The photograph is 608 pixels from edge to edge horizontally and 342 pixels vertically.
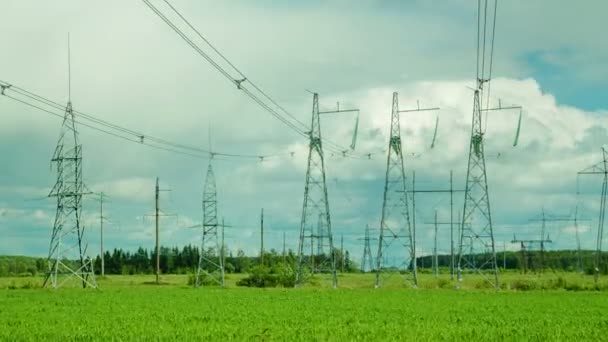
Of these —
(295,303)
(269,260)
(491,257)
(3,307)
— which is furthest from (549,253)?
(3,307)

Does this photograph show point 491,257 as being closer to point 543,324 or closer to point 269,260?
point 543,324

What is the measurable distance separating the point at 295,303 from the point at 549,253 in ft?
505

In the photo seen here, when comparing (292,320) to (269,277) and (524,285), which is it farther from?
(269,277)

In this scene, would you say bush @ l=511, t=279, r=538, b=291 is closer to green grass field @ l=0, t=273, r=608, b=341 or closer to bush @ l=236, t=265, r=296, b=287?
bush @ l=236, t=265, r=296, b=287

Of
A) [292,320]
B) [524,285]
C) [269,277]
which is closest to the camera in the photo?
[292,320]

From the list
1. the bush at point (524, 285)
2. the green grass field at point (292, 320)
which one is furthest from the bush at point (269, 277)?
the green grass field at point (292, 320)

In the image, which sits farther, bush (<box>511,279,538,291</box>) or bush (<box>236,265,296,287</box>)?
bush (<box>236,265,296,287</box>)

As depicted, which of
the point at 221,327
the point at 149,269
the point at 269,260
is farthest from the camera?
the point at 149,269

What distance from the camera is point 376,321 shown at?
38.7 meters

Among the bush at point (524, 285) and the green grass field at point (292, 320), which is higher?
the green grass field at point (292, 320)

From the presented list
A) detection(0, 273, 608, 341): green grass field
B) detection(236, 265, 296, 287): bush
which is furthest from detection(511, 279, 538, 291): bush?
detection(0, 273, 608, 341): green grass field

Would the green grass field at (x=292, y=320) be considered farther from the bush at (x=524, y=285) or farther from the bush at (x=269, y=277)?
the bush at (x=269, y=277)

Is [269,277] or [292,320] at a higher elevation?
[292,320]

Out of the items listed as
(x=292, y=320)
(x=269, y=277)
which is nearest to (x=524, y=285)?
(x=269, y=277)
